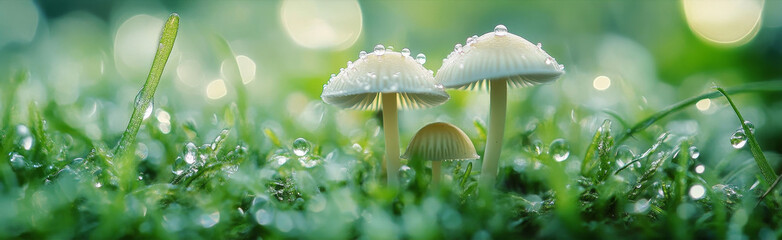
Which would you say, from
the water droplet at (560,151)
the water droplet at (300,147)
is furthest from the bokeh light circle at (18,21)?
the water droplet at (560,151)

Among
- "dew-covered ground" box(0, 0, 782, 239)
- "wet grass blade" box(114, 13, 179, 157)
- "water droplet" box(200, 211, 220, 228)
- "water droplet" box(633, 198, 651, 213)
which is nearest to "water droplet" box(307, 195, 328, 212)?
"dew-covered ground" box(0, 0, 782, 239)

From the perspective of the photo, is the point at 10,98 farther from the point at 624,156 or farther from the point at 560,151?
the point at 624,156

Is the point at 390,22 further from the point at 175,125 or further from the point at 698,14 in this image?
the point at 175,125

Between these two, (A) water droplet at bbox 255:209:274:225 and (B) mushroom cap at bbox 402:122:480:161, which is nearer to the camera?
(A) water droplet at bbox 255:209:274:225

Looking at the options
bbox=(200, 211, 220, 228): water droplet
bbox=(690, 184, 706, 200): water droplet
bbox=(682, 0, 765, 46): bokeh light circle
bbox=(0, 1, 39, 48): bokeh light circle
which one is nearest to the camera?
bbox=(200, 211, 220, 228): water droplet

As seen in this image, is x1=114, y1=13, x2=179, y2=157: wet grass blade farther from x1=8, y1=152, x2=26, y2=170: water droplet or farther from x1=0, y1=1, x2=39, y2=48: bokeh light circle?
x1=0, y1=1, x2=39, y2=48: bokeh light circle

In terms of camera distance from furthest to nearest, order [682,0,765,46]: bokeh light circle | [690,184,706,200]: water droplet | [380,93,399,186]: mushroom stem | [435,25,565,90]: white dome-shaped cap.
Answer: [682,0,765,46]: bokeh light circle, [380,93,399,186]: mushroom stem, [435,25,565,90]: white dome-shaped cap, [690,184,706,200]: water droplet

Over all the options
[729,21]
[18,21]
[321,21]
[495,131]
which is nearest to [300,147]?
[495,131]
